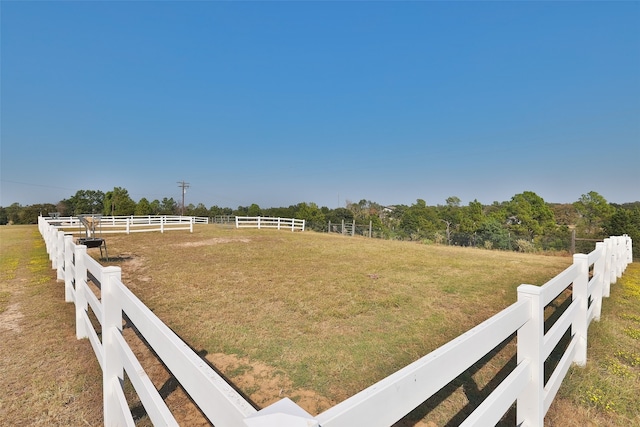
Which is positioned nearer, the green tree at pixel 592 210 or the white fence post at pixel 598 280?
the white fence post at pixel 598 280

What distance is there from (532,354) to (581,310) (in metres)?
2.04

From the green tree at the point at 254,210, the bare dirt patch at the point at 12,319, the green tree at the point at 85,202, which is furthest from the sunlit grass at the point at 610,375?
the green tree at the point at 85,202

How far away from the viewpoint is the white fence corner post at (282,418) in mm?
705

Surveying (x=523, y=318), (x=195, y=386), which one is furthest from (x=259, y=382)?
(x=523, y=318)

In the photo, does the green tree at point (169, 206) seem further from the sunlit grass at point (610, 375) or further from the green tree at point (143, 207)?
the sunlit grass at point (610, 375)

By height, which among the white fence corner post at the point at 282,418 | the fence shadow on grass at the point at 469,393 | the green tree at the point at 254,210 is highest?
the green tree at the point at 254,210

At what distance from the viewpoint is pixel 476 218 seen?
38.1 metres

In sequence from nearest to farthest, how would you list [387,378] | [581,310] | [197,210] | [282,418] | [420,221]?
[282,418], [387,378], [581,310], [420,221], [197,210]

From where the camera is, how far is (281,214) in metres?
52.7

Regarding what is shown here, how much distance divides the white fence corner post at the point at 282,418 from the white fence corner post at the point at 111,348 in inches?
79.1

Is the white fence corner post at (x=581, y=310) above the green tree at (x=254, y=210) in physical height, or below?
below

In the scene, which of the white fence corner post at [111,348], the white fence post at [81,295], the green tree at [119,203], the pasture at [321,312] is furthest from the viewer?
the green tree at [119,203]

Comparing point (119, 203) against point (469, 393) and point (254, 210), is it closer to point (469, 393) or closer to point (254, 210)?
point (254, 210)

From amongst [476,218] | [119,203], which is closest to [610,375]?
[476,218]
